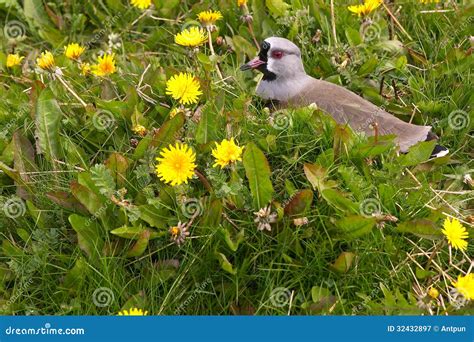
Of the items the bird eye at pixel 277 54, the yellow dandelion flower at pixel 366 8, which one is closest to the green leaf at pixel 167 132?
the bird eye at pixel 277 54

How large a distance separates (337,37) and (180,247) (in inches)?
79.5

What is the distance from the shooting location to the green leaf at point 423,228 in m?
3.62

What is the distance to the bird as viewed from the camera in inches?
167

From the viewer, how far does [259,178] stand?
3709 millimetres

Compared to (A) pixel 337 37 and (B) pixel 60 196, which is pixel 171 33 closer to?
(A) pixel 337 37

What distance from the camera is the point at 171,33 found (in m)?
5.12

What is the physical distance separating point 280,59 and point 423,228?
1580 millimetres

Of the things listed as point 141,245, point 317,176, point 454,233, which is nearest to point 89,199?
point 141,245

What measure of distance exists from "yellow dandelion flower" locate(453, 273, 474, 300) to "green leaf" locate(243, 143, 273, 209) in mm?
980

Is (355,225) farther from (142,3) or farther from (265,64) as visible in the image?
(142,3)

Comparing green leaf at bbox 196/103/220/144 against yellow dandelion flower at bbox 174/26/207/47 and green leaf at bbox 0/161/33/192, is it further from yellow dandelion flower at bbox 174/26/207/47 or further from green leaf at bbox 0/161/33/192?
green leaf at bbox 0/161/33/192

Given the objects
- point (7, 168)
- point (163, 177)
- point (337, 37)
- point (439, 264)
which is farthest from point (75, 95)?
point (439, 264)

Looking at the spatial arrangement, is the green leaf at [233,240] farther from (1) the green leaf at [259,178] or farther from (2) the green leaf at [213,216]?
(1) the green leaf at [259,178]

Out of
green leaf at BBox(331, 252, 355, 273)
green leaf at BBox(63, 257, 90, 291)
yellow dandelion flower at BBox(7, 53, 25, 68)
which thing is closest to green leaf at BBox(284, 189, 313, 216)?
green leaf at BBox(331, 252, 355, 273)
